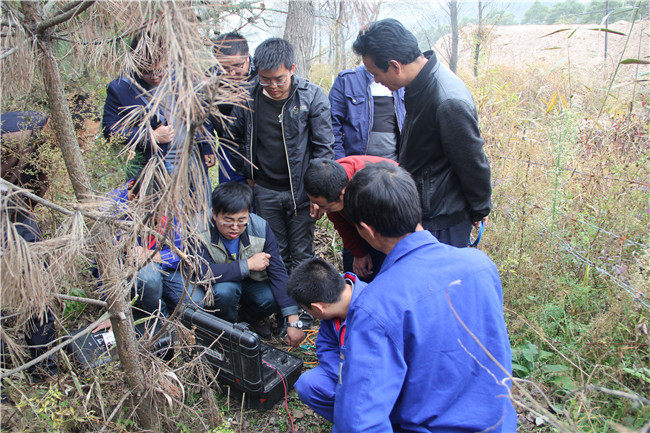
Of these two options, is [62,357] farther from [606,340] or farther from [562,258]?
[562,258]

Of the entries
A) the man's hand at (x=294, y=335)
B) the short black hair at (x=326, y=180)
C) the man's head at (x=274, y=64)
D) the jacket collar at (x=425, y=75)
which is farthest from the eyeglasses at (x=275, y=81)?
the man's hand at (x=294, y=335)

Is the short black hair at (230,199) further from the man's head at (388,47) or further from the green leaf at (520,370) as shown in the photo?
the green leaf at (520,370)

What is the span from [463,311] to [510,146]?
3.38 m

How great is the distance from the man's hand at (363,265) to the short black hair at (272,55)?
1440 millimetres

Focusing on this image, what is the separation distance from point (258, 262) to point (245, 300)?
40 centimetres

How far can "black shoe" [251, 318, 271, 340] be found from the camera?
3059 mm

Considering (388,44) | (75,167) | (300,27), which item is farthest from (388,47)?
(300,27)

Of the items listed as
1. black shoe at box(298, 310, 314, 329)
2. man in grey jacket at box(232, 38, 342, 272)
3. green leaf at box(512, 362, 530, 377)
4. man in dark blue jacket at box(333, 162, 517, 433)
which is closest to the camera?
man in dark blue jacket at box(333, 162, 517, 433)

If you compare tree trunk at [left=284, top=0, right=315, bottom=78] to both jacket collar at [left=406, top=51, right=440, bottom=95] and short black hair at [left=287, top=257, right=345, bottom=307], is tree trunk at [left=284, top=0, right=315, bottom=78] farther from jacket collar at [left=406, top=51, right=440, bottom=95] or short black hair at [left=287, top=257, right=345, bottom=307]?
short black hair at [left=287, top=257, right=345, bottom=307]

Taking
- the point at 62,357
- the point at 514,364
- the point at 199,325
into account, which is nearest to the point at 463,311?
the point at 514,364

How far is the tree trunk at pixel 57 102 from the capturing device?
143cm

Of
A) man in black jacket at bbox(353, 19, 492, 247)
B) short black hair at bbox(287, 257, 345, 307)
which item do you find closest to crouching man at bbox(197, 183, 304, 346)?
short black hair at bbox(287, 257, 345, 307)

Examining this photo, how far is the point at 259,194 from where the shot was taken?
323 centimetres

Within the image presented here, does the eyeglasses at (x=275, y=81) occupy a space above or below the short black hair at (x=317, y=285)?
above
